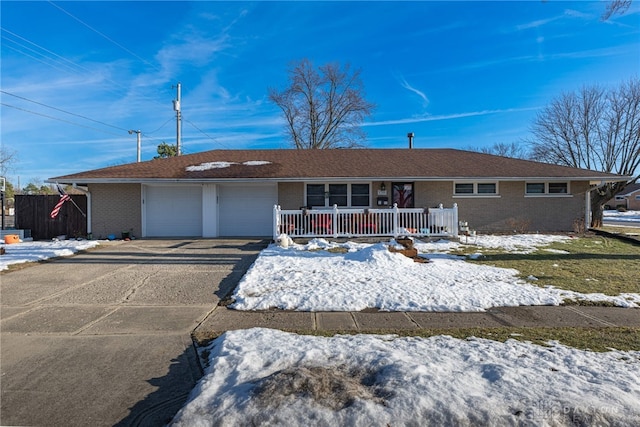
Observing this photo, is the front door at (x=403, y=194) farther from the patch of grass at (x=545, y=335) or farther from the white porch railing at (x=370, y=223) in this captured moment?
the patch of grass at (x=545, y=335)

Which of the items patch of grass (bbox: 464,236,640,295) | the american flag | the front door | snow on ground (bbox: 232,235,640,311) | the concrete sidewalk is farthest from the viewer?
the front door

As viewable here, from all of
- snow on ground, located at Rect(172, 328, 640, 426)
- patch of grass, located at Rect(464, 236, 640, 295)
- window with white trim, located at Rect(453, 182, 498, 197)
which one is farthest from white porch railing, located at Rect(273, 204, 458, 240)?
snow on ground, located at Rect(172, 328, 640, 426)

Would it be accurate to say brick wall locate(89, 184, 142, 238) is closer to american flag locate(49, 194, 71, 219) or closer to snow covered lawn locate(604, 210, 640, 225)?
american flag locate(49, 194, 71, 219)

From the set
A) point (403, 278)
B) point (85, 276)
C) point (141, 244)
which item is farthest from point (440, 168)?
point (85, 276)

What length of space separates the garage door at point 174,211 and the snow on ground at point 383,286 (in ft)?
22.5

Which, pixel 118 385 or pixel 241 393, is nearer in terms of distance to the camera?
pixel 241 393

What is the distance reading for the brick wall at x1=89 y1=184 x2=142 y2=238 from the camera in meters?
14.5

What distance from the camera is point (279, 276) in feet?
22.7

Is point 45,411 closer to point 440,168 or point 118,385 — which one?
→ point 118,385

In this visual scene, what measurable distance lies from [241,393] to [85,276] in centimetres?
630

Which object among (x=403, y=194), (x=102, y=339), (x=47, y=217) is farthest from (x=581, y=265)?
(x=47, y=217)

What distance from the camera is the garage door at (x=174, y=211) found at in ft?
48.6

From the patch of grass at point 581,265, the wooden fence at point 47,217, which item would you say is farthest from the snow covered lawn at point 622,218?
the wooden fence at point 47,217

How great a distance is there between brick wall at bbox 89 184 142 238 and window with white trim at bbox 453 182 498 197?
13.4 m
